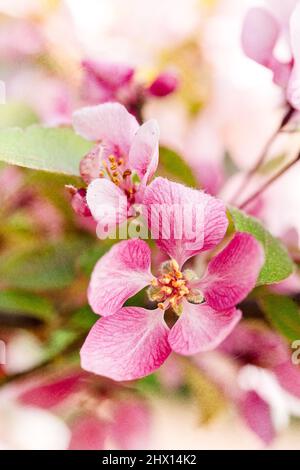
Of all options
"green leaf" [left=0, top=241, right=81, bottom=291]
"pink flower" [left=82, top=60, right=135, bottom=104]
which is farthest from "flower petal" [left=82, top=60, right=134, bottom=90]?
"green leaf" [left=0, top=241, right=81, bottom=291]

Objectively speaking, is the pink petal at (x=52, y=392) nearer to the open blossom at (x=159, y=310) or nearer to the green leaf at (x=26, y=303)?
the green leaf at (x=26, y=303)

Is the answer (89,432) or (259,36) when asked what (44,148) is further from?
(89,432)

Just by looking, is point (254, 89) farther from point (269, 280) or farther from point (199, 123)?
point (269, 280)

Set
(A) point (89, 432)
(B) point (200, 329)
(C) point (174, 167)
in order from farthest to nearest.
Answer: (A) point (89, 432), (C) point (174, 167), (B) point (200, 329)

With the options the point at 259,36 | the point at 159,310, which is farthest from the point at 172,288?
the point at 259,36

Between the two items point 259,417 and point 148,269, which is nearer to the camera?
point 148,269

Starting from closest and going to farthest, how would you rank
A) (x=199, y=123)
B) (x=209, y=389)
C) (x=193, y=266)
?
(x=193, y=266)
(x=209, y=389)
(x=199, y=123)

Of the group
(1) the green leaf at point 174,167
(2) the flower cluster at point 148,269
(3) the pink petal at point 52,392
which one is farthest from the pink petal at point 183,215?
(3) the pink petal at point 52,392

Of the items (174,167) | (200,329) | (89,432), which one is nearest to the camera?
(200,329)

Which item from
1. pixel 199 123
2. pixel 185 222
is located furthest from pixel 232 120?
pixel 185 222
